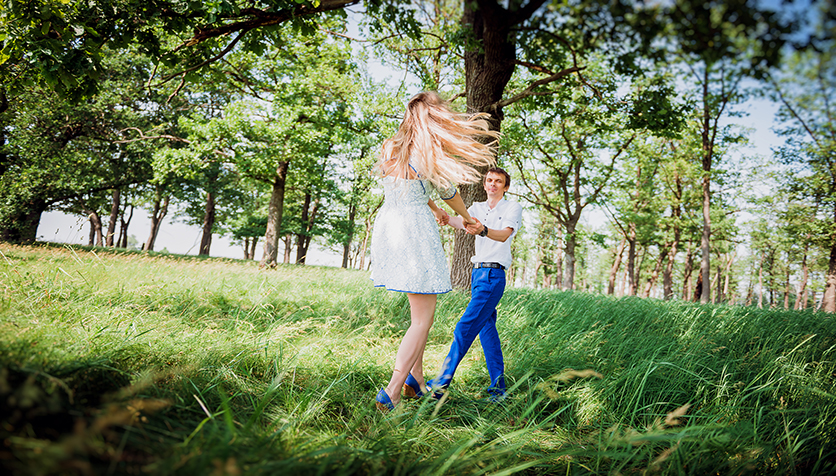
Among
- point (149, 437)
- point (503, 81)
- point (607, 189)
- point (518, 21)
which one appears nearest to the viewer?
point (149, 437)

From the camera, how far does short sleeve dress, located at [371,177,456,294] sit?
2.48 meters

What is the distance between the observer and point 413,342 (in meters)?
2.50

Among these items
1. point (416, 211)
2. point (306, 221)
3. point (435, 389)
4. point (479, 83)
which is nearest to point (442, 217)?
point (416, 211)

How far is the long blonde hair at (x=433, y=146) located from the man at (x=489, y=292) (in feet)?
1.61

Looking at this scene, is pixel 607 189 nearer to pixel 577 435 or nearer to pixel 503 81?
pixel 503 81

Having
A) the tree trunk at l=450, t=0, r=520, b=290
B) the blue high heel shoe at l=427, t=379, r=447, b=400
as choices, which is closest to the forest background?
the tree trunk at l=450, t=0, r=520, b=290

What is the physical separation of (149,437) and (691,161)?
19.3 meters

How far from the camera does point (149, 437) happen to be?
1.04m

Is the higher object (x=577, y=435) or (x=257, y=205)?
(x=257, y=205)

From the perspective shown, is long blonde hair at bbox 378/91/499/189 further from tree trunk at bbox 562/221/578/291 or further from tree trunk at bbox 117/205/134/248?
tree trunk at bbox 117/205/134/248

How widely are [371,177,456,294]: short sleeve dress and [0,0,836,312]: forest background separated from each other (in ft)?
3.91

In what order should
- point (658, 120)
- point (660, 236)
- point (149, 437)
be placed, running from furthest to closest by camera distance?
point (660, 236), point (658, 120), point (149, 437)

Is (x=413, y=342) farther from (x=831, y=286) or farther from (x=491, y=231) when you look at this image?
(x=831, y=286)

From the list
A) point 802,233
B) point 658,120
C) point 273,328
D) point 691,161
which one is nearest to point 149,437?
point 273,328
